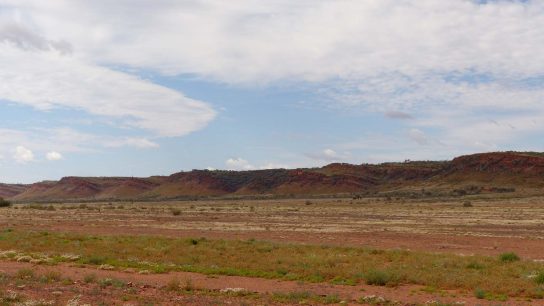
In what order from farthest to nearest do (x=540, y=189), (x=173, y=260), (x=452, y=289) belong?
(x=540, y=189) < (x=173, y=260) < (x=452, y=289)

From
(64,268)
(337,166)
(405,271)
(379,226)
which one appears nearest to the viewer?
(405,271)

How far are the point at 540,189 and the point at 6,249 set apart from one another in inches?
3854

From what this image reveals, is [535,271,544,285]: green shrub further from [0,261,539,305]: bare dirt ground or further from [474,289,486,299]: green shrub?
[0,261,539,305]: bare dirt ground

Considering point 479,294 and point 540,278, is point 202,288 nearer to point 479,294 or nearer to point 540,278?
point 479,294

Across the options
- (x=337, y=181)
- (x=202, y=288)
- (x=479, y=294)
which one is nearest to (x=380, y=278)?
(x=479, y=294)

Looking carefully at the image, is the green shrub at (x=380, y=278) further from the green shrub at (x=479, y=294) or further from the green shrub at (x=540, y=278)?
the green shrub at (x=540, y=278)

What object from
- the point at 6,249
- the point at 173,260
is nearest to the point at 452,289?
the point at 173,260

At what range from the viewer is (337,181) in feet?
486

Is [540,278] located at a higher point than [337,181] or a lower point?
lower

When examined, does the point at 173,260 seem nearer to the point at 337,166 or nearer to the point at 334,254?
the point at 334,254

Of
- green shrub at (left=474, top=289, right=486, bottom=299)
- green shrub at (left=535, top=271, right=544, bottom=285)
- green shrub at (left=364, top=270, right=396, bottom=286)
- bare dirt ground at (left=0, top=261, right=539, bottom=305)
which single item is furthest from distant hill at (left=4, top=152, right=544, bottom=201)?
green shrub at (left=474, top=289, right=486, bottom=299)

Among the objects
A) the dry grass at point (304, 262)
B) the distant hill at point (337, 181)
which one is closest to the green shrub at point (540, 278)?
the dry grass at point (304, 262)

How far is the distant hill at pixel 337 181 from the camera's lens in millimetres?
119062

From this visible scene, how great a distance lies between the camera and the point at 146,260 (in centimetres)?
2406
